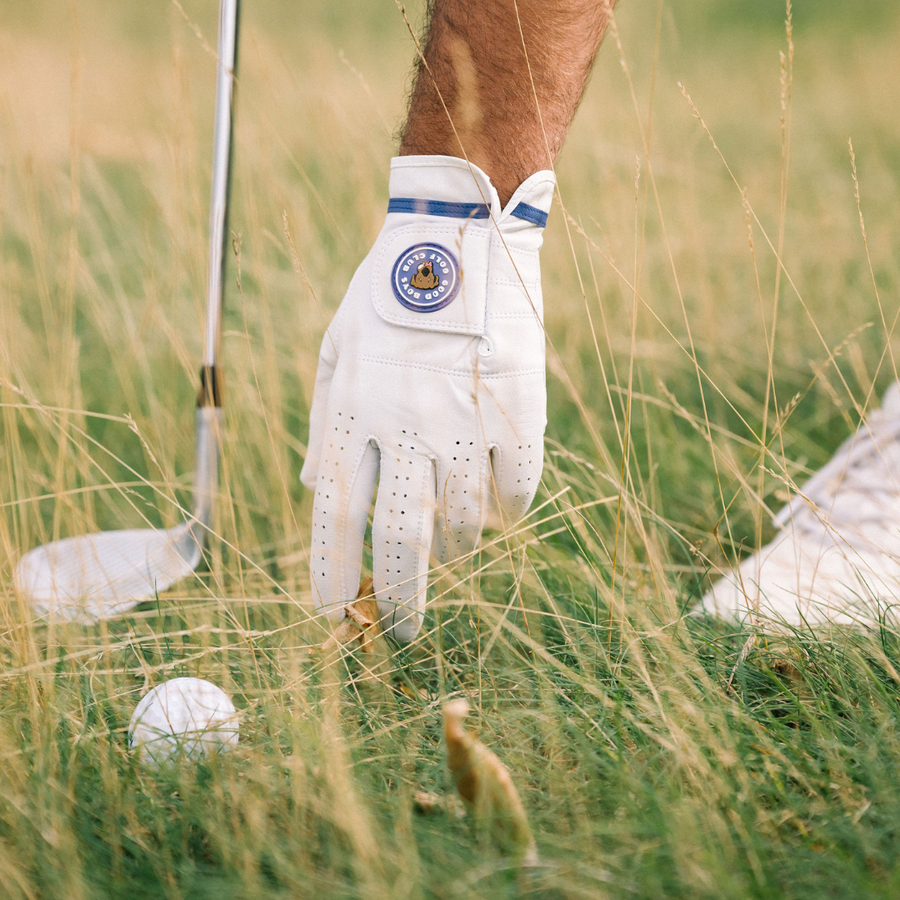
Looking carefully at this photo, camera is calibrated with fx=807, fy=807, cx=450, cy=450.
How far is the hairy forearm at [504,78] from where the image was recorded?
1.38m

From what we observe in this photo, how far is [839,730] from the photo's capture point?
1221 millimetres

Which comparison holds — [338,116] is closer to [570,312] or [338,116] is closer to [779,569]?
[570,312]

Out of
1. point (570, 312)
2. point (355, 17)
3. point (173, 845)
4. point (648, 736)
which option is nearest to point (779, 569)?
point (648, 736)

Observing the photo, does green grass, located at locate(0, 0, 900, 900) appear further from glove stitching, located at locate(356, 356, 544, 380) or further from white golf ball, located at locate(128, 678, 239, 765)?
glove stitching, located at locate(356, 356, 544, 380)

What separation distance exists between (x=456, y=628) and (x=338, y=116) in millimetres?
1747

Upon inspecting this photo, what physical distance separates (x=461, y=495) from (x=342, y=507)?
21cm

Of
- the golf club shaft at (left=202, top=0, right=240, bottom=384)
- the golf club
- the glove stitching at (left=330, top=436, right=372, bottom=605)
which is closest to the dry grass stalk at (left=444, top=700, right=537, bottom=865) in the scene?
the glove stitching at (left=330, top=436, right=372, bottom=605)

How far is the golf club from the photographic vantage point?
69.9 inches

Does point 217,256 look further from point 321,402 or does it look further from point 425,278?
point 425,278

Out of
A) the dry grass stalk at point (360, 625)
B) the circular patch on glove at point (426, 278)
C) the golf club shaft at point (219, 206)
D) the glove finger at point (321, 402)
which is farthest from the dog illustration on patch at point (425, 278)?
the golf club shaft at point (219, 206)

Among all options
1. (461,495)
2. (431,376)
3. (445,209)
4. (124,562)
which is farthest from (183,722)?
(445,209)

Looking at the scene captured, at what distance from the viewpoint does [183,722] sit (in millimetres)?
1271

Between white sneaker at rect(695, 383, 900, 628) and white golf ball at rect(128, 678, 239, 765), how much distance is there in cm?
86

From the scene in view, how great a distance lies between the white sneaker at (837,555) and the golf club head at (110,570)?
1.15 meters
